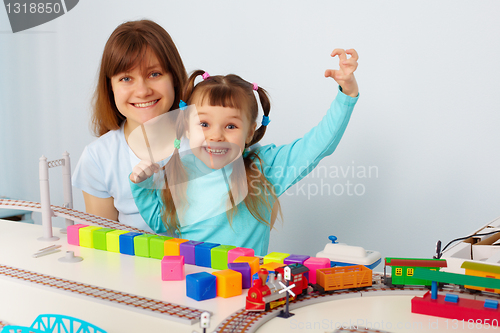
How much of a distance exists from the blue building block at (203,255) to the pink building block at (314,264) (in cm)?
22

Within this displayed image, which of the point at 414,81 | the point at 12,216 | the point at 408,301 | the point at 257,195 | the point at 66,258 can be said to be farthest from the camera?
the point at 12,216

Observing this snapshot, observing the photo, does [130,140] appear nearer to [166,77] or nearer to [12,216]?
[166,77]

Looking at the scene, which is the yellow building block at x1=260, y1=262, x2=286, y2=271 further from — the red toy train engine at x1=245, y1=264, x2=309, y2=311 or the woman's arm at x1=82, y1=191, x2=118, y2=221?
the woman's arm at x1=82, y1=191, x2=118, y2=221

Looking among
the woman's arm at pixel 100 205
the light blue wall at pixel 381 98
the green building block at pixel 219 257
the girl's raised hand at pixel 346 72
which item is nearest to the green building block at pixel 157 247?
the green building block at pixel 219 257

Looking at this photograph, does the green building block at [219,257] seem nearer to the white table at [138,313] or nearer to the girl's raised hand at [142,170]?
the white table at [138,313]

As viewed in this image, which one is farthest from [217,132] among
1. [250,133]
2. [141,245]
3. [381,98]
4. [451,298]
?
[381,98]

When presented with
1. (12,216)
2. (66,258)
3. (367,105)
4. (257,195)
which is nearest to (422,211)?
(367,105)

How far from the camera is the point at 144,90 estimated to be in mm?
1559

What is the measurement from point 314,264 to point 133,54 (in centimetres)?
98

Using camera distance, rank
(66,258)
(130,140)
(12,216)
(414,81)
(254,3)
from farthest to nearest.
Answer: (12,216), (254,3), (414,81), (130,140), (66,258)

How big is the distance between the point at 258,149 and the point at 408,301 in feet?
2.54

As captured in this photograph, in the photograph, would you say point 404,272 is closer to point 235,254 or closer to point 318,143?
point 235,254

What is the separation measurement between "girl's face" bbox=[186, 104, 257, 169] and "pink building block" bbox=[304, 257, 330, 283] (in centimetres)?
47

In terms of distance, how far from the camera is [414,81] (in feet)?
6.03
